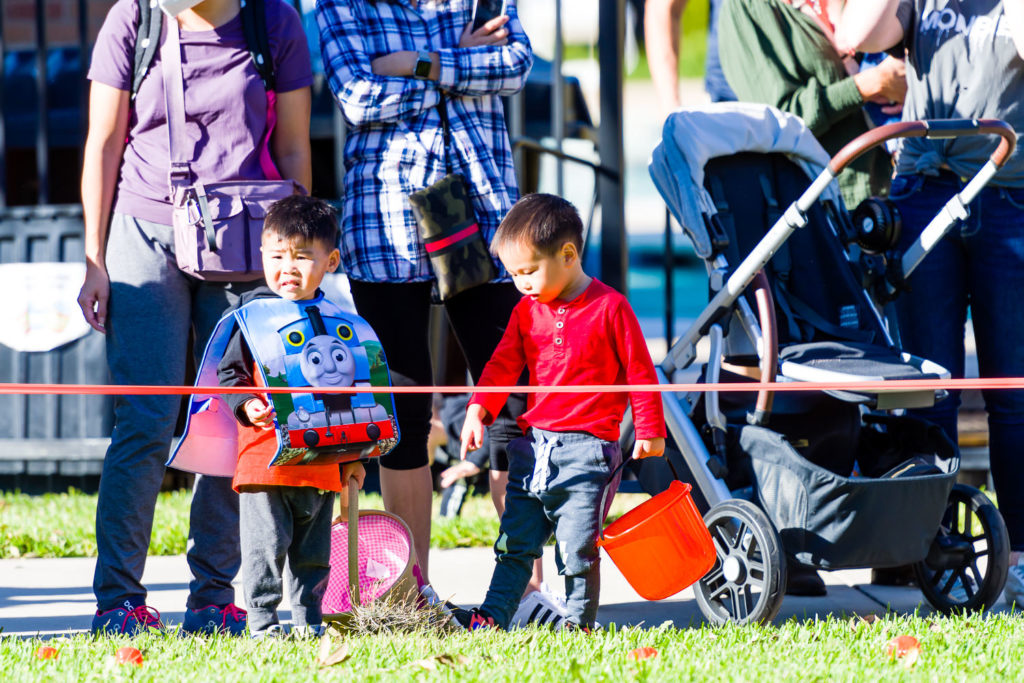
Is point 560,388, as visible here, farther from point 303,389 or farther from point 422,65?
point 422,65

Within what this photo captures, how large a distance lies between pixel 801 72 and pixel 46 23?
14.4 feet

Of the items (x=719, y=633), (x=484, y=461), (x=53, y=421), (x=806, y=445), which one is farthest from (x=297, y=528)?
(x=53, y=421)

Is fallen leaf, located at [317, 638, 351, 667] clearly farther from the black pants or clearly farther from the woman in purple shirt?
the black pants

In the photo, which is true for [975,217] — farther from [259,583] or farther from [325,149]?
[325,149]

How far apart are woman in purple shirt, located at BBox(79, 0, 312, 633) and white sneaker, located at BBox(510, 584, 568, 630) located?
77cm

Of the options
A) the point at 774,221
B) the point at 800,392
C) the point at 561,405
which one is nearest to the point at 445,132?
the point at 561,405

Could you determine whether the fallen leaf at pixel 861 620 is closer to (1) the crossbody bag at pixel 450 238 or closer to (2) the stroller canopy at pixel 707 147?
(2) the stroller canopy at pixel 707 147

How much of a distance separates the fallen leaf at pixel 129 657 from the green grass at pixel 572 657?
29 mm

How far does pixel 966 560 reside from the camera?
12.1ft

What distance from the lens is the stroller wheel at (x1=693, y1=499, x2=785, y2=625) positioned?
334 centimetres

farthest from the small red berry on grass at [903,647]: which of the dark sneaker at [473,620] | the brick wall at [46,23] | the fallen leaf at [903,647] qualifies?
the brick wall at [46,23]

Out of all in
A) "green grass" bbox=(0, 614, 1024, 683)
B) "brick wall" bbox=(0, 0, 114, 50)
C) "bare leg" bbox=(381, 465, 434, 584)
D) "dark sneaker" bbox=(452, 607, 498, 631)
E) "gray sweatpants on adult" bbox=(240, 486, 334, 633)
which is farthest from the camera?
"brick wall" bbox=(0, 0, 114, 50)

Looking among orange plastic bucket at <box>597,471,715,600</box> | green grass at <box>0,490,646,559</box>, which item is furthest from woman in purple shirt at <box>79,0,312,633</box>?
green grass at <box>0,490,646,559</box>

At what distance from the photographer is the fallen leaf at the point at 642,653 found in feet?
9.85
